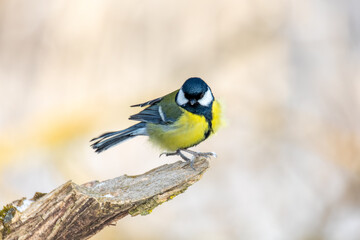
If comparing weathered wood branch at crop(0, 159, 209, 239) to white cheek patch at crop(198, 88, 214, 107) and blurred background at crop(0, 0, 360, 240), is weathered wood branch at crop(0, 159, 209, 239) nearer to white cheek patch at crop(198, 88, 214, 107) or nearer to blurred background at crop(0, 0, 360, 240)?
white cheek patch at crop(198, 88, 214, 107)

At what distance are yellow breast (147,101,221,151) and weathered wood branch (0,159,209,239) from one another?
794mm

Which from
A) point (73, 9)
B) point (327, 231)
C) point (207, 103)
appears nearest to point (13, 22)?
point (73, 9)

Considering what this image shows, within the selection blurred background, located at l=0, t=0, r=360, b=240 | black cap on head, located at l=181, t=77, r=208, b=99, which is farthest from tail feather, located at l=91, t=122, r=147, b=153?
blurred background, located at l=0, t=0, r=360, b=240

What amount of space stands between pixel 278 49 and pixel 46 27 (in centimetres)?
176

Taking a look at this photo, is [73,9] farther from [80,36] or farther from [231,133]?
[231,133]

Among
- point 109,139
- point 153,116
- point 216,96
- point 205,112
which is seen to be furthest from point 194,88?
point 216,96

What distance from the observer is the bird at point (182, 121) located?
249cm

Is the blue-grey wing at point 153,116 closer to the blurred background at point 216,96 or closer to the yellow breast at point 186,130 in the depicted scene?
the yellow breast at point 186,130

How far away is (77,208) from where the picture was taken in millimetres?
1527

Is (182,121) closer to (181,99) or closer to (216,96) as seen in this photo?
(181,99)

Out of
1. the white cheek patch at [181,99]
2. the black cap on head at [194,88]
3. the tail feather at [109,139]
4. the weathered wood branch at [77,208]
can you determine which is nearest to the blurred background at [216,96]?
the tail feather at [109,139]

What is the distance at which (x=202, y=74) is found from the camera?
3.56m

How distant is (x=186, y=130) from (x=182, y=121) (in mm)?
59

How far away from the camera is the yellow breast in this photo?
251cm
